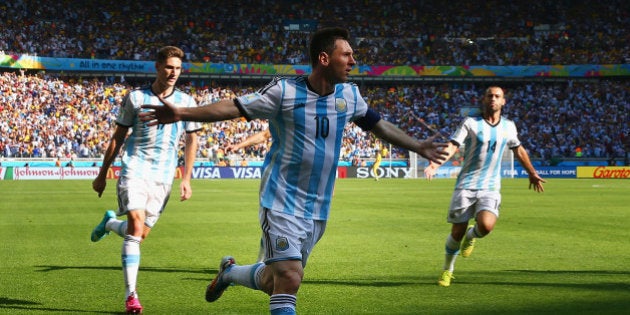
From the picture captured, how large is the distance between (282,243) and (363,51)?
60.8 meters

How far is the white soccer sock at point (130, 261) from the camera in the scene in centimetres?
743

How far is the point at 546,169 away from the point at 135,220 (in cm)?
4859

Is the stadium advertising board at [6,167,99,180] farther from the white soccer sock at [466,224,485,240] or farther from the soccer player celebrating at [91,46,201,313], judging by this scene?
the soccer player celebrating at [91,46,201,313]

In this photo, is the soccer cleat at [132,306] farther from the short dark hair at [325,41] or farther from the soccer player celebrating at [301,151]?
the short dark hair at [325,41]

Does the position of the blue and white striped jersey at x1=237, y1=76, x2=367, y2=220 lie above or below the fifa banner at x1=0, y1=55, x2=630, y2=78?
below

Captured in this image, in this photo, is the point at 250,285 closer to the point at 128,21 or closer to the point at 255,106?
the point at 255,106

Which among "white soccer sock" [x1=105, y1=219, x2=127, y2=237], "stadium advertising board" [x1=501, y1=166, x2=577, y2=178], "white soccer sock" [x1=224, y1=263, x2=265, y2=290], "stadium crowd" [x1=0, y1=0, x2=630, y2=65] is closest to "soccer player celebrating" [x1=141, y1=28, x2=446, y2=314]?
"white soccer sock" [x1=224, y1=263, x2=265, y2=290]

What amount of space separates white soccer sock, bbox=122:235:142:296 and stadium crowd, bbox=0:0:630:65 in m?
54.4

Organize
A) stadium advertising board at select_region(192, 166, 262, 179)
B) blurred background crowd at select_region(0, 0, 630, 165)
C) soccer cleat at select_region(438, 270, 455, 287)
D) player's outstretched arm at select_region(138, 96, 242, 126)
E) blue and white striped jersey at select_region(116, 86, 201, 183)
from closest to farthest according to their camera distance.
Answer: player's outstretched arm at select_region(138, 96, 242, 126), blue and white striped jersey at select_region(116, 86, 201, 183), soccer cleat at select_region(438, 270, 455, 287), stadium advertising board at select_region(192, 166, 262, 179), blurred background crowd at select_region(0, 0, 630, 165)

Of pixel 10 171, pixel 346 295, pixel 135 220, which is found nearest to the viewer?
pixel 135 220

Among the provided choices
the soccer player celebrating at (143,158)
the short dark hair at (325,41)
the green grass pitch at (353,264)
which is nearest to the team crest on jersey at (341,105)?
the short dark hair at (325,41)

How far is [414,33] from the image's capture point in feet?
223

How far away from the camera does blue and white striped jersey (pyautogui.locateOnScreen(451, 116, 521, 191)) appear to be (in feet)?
32.9

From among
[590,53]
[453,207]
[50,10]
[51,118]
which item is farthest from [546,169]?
[453,207]
